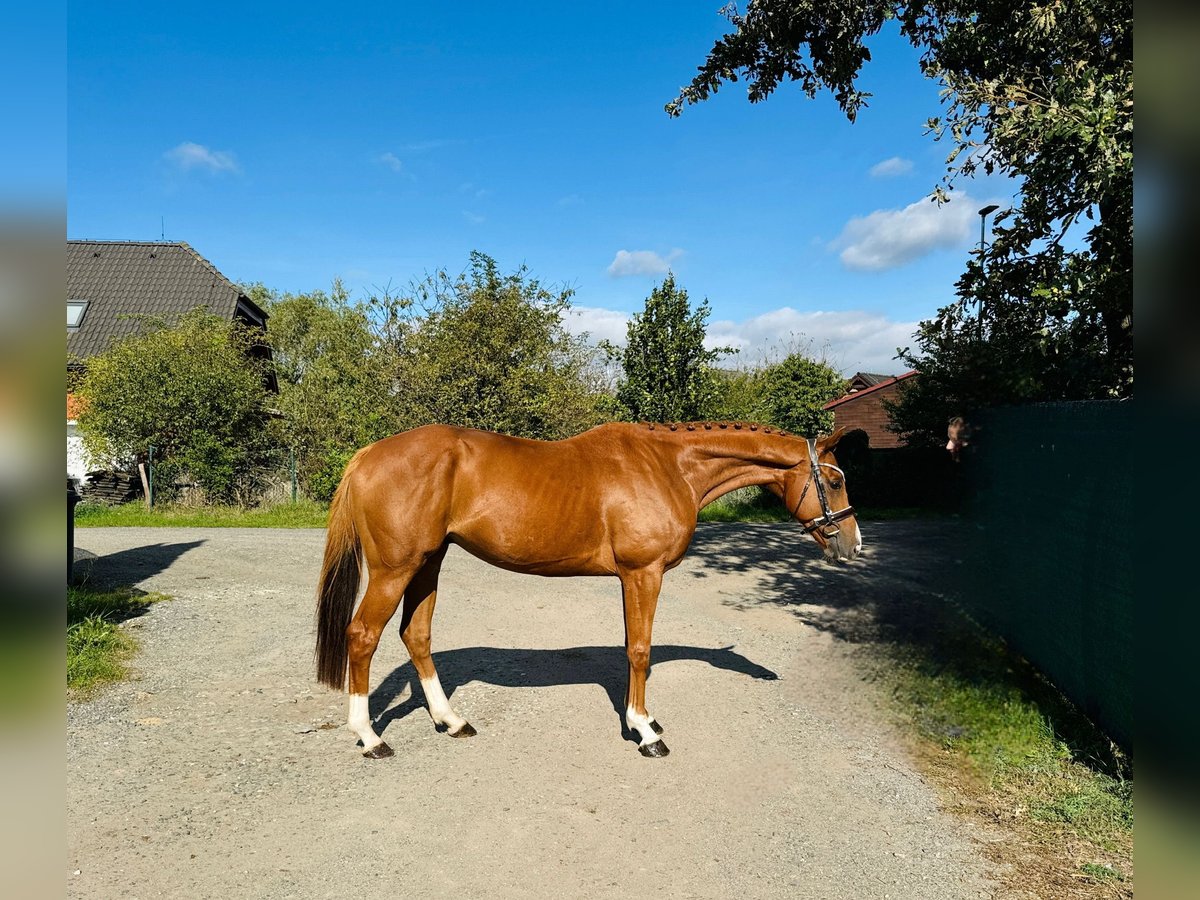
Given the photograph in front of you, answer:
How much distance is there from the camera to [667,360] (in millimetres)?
15531

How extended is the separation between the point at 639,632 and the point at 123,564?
9123 millimetres

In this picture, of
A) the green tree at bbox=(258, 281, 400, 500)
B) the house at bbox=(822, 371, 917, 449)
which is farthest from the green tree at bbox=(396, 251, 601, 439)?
the house at bbox=(822, 371, 917, 449)

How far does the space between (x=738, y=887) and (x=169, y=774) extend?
3344mm

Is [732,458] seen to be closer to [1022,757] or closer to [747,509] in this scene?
[1022,757]

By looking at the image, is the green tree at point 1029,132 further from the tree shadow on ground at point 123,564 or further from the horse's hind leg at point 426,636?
the tree shadow on ground at point 123,564

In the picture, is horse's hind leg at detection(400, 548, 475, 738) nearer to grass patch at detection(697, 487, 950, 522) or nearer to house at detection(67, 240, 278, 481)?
grass patch at detection(697, 487, 950, 522)

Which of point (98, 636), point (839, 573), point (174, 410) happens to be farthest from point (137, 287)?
point (839, 573)

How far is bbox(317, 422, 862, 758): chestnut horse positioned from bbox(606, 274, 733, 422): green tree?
1034cm

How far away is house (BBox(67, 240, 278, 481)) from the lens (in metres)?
23.2

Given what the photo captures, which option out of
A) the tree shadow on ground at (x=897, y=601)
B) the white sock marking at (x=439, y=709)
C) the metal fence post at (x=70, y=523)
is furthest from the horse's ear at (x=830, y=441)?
the metal fence post at (x=70, y=523)

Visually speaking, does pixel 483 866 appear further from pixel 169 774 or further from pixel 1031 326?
pixel 1031 326
